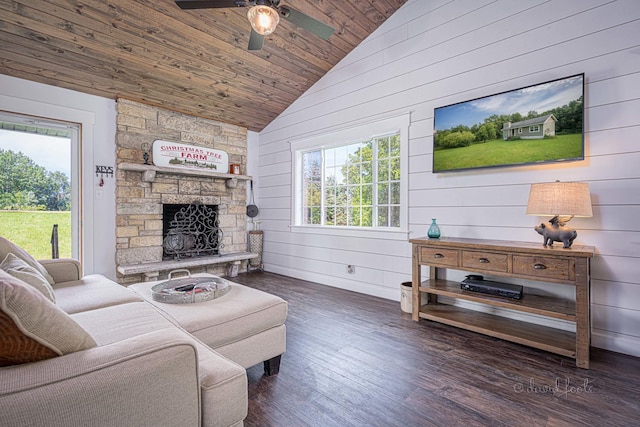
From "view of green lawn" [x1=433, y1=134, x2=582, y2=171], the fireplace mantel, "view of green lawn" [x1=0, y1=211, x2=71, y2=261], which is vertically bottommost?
the fireplace mantel

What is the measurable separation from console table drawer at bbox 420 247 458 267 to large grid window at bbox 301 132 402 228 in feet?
2.68

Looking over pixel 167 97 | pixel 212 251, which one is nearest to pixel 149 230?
pixel 212 251

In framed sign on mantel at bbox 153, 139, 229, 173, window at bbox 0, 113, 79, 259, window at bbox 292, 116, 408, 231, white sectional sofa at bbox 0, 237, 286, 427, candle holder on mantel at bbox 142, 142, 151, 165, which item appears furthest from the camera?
framed sign on mantel at bbox 153, 139, 229, 173

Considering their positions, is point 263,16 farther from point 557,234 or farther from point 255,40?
point 557,234

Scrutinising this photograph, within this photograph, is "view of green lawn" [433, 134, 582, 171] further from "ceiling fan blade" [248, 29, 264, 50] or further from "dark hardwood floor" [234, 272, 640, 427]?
"ceiling fan blade" [248, 29, 264, 50]

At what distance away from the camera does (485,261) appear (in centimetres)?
248

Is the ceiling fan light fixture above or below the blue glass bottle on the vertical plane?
above

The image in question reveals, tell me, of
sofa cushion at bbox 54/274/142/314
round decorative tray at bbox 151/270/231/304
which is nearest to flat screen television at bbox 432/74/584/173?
round decorative tray at bbox 151/270/231/304

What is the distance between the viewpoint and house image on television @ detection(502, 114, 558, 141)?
2.49 metres

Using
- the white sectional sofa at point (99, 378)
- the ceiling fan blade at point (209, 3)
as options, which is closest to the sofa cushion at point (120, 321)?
the white sectional sofa at point (99, 378)

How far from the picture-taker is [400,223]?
349 cm

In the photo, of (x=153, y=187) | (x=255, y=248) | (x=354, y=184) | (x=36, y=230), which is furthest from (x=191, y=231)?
(x=354, y=184)

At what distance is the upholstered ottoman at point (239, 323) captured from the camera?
163 centimetres

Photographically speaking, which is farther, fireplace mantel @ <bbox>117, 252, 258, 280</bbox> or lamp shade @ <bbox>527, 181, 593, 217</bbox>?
fireplace mantel @ <bbox>117, 252, 258, 280</bbox>
